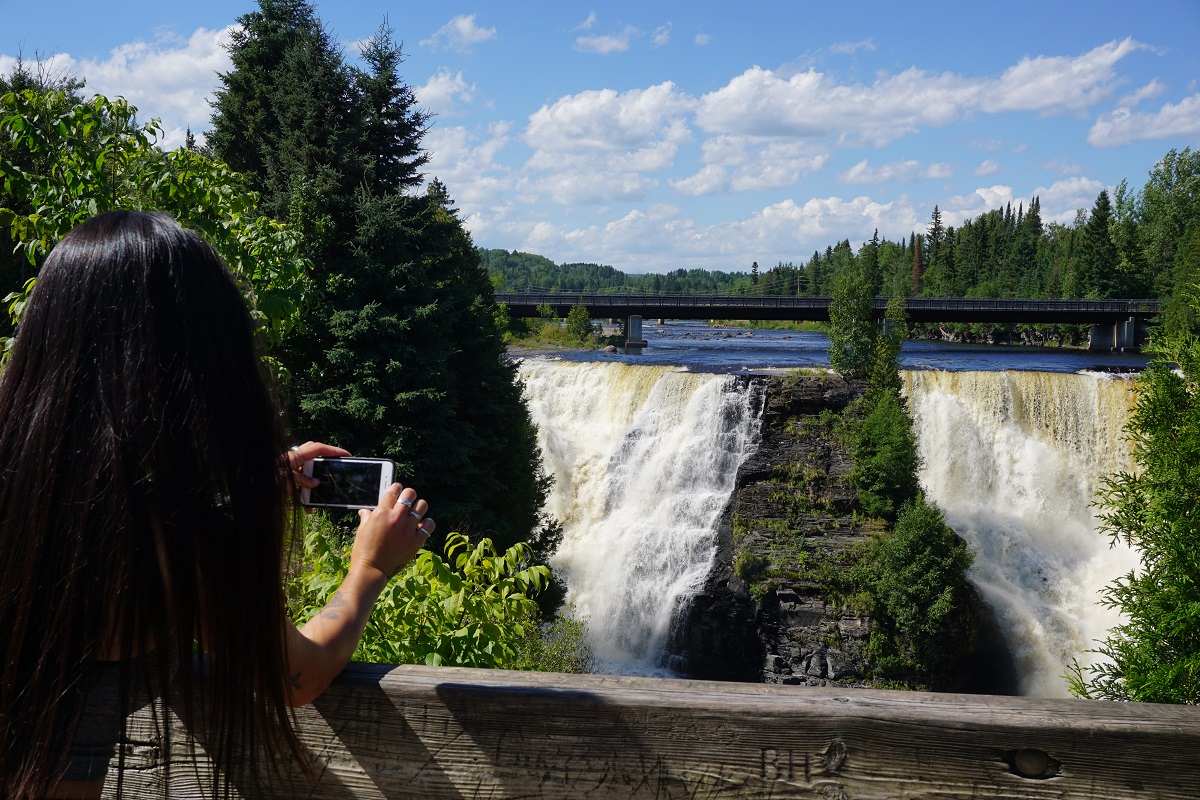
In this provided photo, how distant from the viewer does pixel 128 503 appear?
1258mm

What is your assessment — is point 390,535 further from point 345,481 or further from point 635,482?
point 635,482

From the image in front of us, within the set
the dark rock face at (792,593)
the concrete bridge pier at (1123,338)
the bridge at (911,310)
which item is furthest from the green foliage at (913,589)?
the concrete bridge pier at (1123,338)

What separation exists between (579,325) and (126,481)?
188ft

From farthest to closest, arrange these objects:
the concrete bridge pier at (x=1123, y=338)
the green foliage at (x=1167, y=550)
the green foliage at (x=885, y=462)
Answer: the concrete bridge pier at (x=1123, y=338) < the green foliage at (x=885, y=462) < the green foliage at (x=1167, y=550)

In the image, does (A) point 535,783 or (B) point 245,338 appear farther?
(A) point 535,783

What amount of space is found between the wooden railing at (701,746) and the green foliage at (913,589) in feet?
68.2

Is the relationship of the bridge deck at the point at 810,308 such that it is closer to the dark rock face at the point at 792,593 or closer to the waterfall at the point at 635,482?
the waterfall at the point at 635,482

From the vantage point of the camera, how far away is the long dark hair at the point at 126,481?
4.14ft

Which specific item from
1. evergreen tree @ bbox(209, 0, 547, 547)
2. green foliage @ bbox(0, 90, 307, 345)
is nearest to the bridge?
evergreen tree @ bbox(209, 0, 547, 547)

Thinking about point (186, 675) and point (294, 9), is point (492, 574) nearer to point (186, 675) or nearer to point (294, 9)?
point (186, 675)

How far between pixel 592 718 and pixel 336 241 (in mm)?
17223

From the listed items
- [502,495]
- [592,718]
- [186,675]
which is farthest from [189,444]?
[502,495]

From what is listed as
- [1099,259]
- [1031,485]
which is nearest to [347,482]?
[1031,485]

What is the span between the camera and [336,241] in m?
17.7
